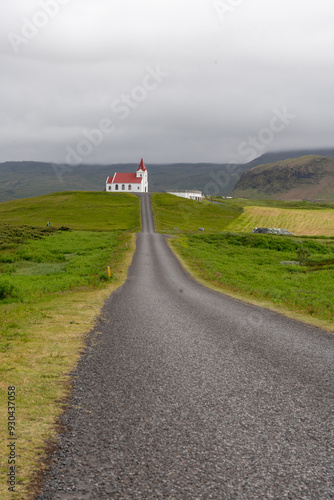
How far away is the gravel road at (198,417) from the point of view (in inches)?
211

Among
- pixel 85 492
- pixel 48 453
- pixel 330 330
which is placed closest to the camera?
pixel 85 492

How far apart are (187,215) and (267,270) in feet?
251

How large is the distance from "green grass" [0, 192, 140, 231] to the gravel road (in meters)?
69.8

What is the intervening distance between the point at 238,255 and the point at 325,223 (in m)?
56.7

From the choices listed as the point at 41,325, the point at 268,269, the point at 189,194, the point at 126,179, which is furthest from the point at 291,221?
the point at 41,325

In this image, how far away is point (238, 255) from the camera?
5238 cm

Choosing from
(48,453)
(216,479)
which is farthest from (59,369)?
(216,479)

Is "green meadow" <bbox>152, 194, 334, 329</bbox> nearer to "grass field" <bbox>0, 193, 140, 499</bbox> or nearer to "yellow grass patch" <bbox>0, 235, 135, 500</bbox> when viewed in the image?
"grass field" <bbox>0, 193, 140, 499</bbox>

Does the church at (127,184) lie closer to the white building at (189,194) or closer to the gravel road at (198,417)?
the white building at (189,194)

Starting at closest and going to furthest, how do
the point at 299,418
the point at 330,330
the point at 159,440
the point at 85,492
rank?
the point at 85,492 < the point at 159,440 < the point at 299,418 < the point at 330,330

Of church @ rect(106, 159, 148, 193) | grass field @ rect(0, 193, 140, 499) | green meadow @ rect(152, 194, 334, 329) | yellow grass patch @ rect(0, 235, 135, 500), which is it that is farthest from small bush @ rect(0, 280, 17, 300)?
A: church @ rect(106, 159, 148, 193)

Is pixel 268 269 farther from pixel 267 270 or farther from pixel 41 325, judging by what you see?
pixel 41 325

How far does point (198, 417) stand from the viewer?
7.42m

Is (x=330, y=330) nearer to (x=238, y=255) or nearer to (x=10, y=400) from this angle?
(x=10, y=400)
